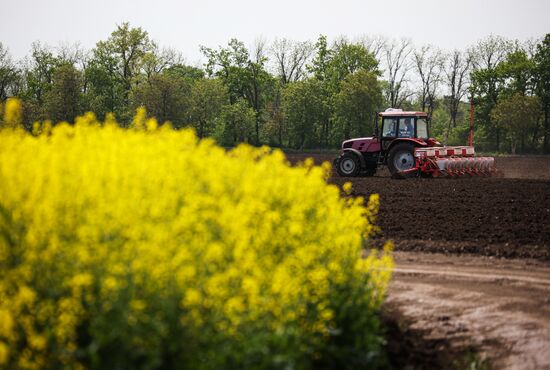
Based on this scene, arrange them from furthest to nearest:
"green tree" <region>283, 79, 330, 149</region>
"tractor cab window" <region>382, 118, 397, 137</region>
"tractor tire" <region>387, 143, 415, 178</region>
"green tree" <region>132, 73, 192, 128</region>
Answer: "green tree" <region>283, 79, 330, 149</region> → "green tree" <region>132, 73, 192, 128</region> → "tractor cab window" <region>382, 118, 397, 137</region> → "tractor tire" <region>387, 143, 415, 178</region>

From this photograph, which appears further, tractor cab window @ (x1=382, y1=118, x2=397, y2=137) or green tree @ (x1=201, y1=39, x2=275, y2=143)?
green tree @ (x1=201, y1=39, x2=275, y2=143)

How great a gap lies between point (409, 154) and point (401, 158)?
0.34 meters

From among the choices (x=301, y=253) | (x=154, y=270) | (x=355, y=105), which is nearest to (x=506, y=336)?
(x=301, y=253)

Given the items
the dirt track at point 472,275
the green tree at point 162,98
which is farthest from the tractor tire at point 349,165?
the green tree at point 162,98

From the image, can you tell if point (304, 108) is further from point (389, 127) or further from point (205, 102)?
point (389, 127)

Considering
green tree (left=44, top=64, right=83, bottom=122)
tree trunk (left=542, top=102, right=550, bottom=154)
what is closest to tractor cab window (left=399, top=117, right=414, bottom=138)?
green tree (left=44, top=64, right=83, bottom=122)

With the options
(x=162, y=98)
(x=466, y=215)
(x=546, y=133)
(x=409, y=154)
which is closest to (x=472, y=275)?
(x=466, y=215)

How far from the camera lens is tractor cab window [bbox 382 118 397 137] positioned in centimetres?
2423

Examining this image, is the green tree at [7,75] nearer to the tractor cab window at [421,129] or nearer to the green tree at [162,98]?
the green tree at [162,98]

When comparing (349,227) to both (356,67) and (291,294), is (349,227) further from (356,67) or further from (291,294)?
(356,67)

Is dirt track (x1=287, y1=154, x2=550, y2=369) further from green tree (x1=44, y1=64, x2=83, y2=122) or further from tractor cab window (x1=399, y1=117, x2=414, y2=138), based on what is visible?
green tree (x1=44, y1=64, x2=83, y2=122)

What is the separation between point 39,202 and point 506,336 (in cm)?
595

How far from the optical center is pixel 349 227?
820cm

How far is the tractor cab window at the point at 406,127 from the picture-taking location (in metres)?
24.1
